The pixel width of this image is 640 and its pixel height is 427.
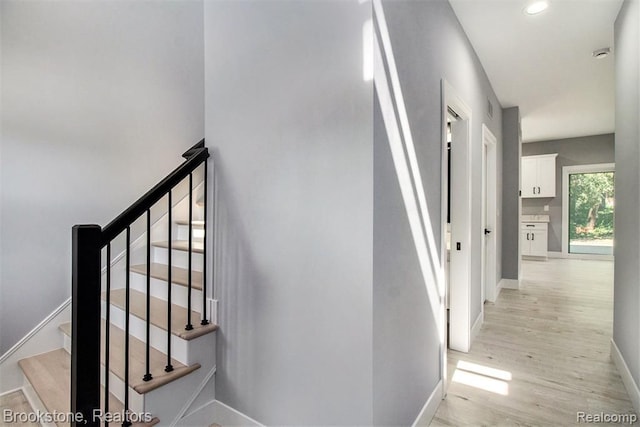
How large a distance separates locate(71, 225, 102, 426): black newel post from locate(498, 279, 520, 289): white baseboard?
16.7 ft

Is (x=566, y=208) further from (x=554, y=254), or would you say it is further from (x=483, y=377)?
(x=483, y=377)

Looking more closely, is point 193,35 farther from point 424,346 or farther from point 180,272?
point 424,346

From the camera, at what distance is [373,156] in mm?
1319

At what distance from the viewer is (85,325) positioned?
1.18 m

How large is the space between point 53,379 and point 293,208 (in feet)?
5.87

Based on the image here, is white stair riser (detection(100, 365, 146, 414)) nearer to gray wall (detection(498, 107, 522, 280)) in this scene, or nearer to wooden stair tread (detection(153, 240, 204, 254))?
wooden stair tread (detection(153, 240, 204, 254))

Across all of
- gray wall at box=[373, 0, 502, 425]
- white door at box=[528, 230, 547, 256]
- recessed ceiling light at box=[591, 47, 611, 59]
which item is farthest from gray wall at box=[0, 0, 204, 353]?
white door at box=[528, 230, 547, 256]

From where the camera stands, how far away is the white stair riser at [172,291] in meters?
2.02

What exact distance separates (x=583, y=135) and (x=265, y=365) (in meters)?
8.78

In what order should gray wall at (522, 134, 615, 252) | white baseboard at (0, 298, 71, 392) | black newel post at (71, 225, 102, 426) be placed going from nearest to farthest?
black newel post at (71, 225, 102, 426)
white baseboard at (0, 298, 71, 392)
gray wall at (522, 134, 615, 252)

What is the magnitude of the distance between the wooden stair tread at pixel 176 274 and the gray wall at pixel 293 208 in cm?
22

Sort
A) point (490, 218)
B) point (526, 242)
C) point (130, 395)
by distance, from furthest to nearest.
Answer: point (526, 242), point (490, 218), point (130, 395)

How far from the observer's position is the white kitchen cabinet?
25.1ft

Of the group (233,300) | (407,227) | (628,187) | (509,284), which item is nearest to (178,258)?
(233,300)
